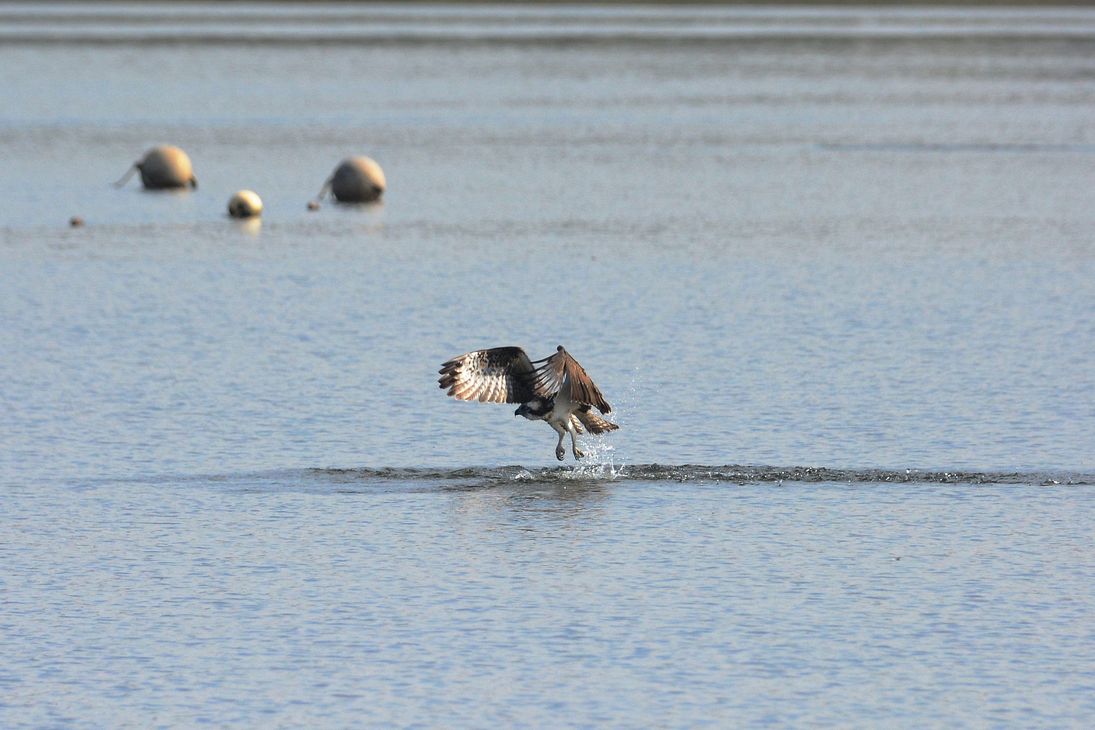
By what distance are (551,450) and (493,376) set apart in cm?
338

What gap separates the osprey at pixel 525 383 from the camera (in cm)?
2388

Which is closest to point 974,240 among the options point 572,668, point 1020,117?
point 572,668

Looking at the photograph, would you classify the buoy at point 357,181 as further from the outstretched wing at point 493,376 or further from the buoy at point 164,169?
the outstretched wing at point 493,376

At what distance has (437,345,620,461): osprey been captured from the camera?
23.9 metres

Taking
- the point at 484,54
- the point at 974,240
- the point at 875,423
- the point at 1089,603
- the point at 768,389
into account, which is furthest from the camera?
the point at 484,54

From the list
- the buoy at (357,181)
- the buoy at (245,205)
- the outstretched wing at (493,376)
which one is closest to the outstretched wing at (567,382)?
the outstretched wing at (493,376)

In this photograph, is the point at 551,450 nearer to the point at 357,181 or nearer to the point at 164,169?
the point at 357,181

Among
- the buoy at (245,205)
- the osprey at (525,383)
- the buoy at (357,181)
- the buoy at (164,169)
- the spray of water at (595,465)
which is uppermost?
the buoy at (164,169)

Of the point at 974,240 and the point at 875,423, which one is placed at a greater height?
the point at 974,240

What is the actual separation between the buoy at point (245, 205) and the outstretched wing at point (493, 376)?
31.2m

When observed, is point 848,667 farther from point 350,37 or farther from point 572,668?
point 350,37

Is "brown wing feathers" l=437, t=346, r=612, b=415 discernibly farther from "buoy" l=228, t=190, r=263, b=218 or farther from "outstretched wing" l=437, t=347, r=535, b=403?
"buoy" l=228, t=190, r=263, b=218

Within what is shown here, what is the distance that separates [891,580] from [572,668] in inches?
162

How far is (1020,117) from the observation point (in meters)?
86.6
